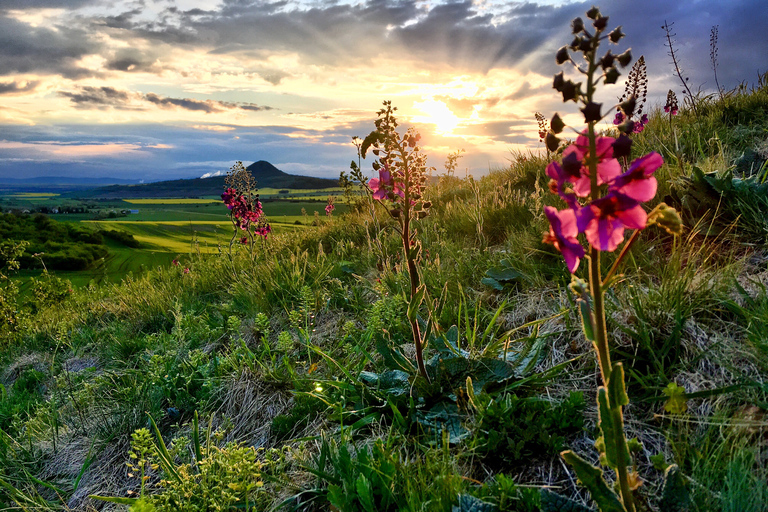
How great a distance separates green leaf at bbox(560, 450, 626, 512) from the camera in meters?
1.21

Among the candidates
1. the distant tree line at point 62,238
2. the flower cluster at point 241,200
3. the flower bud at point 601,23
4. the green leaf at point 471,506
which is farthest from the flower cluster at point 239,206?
the distant tree line at point 62,238

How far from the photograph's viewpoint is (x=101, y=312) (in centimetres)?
620

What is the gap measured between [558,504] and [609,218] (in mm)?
1050

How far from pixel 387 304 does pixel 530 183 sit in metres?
3.97

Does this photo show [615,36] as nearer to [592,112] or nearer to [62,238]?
[592,112]

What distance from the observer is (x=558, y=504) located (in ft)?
5.08

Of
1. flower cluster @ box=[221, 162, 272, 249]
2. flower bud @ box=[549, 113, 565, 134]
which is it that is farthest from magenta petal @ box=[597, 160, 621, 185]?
flower cluster @ box=[221, 162, 272, 249]

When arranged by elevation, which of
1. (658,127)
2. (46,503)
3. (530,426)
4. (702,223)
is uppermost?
(658,127)

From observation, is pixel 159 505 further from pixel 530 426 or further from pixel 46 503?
pixel 530 426

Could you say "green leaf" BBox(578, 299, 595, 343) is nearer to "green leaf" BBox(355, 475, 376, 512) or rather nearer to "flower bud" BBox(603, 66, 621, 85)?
"flower bud" BBox(603, 66, 621, 85)

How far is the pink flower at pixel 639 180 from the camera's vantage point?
115cm

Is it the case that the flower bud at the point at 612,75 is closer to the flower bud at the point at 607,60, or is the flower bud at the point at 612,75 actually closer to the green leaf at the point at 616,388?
the flower bud at the point at 607,60

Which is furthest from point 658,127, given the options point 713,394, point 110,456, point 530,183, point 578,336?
point 110,456

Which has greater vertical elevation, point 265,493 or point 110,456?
point 265,493
